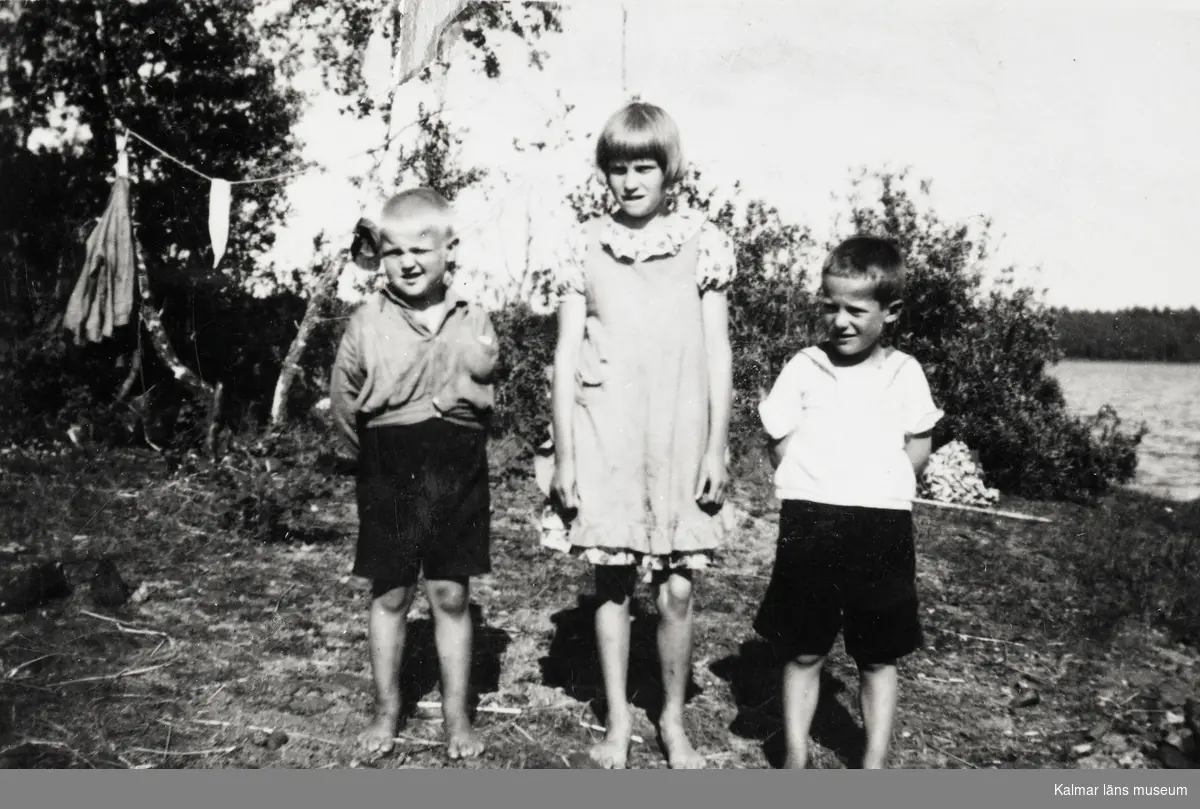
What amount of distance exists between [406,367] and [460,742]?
1129 mm

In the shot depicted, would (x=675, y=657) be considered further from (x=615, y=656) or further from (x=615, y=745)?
(x=615, y=745)

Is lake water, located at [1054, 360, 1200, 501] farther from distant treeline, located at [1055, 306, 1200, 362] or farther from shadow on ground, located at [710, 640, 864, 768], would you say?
shadow on ground, located at [710, 640, 864, 768]

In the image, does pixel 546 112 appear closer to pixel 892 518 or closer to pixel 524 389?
pixel 524 389

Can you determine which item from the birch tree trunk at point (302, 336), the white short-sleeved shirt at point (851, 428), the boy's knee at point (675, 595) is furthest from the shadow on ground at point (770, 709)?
the birch tree trunk at point (302, 336)

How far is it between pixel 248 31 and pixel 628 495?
17.1 ft

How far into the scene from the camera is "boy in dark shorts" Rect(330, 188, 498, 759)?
7.59 feet

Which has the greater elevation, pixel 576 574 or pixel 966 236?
pixel 966 236

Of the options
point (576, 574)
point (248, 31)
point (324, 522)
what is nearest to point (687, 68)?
point (576, 574)

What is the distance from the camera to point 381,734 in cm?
248

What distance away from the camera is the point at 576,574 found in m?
4.27

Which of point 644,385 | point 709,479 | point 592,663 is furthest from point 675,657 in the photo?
point 592,663

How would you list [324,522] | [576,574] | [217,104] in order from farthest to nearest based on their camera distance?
[217,104] < [324,522] < [576,574]

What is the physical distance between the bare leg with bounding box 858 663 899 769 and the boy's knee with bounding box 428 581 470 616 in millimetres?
1129

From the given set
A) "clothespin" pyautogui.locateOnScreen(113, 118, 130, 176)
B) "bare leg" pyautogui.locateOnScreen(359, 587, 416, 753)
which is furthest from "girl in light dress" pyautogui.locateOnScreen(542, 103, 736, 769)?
"clothespin" pyautogui.locateOnScreen(113, 118, 130, 176)
